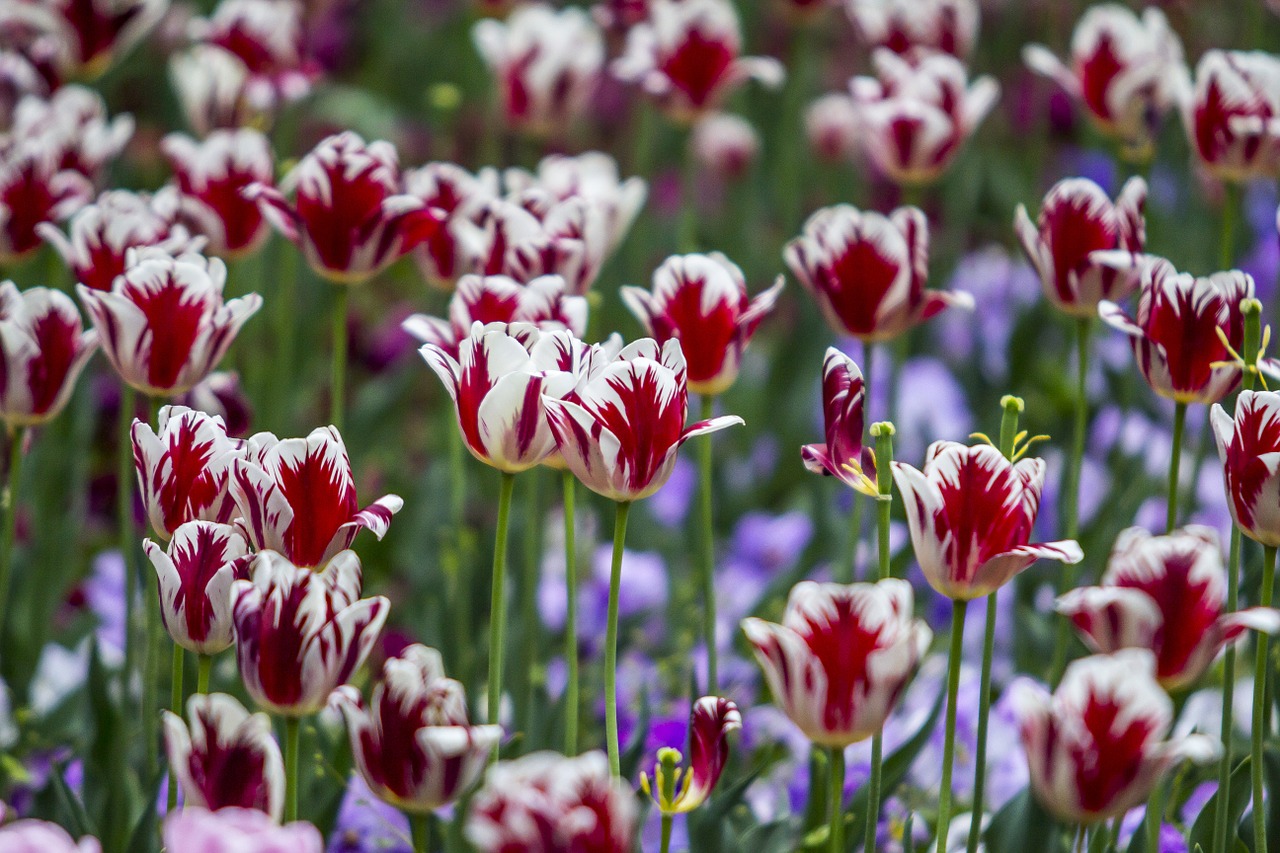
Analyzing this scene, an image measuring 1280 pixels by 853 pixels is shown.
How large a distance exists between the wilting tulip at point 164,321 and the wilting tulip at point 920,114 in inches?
27.9

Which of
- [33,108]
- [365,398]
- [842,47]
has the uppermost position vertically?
[842,47]

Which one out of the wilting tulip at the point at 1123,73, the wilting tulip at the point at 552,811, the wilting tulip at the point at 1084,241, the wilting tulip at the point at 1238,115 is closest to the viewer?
the wilting tulip at the point at 552,811

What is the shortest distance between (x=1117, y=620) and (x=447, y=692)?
332mm

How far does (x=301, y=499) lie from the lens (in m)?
0.76

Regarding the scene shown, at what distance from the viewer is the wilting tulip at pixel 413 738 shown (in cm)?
68

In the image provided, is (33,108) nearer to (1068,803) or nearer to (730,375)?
(730,375)

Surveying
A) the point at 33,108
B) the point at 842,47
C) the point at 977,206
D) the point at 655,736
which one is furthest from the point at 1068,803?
the point at 842,47

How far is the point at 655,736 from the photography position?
3.78 ft

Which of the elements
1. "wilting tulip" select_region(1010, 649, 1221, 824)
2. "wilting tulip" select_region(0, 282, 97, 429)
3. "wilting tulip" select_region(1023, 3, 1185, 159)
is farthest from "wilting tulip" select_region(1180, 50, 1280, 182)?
"wilting tulip" select_region(0, 282, 97, 429)

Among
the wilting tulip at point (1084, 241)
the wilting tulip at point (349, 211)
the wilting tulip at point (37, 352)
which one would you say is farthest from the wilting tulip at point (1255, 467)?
the wilting tulip at point (37, 352)

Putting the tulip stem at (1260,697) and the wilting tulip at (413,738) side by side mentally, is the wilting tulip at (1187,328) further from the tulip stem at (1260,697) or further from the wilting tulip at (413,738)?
the wilting tulip at (413,738)

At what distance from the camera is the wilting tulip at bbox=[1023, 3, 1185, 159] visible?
1.33 metres

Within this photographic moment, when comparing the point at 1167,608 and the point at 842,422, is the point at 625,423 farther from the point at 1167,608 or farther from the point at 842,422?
the point at 1167,608

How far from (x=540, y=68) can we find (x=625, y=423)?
3.47 ft
